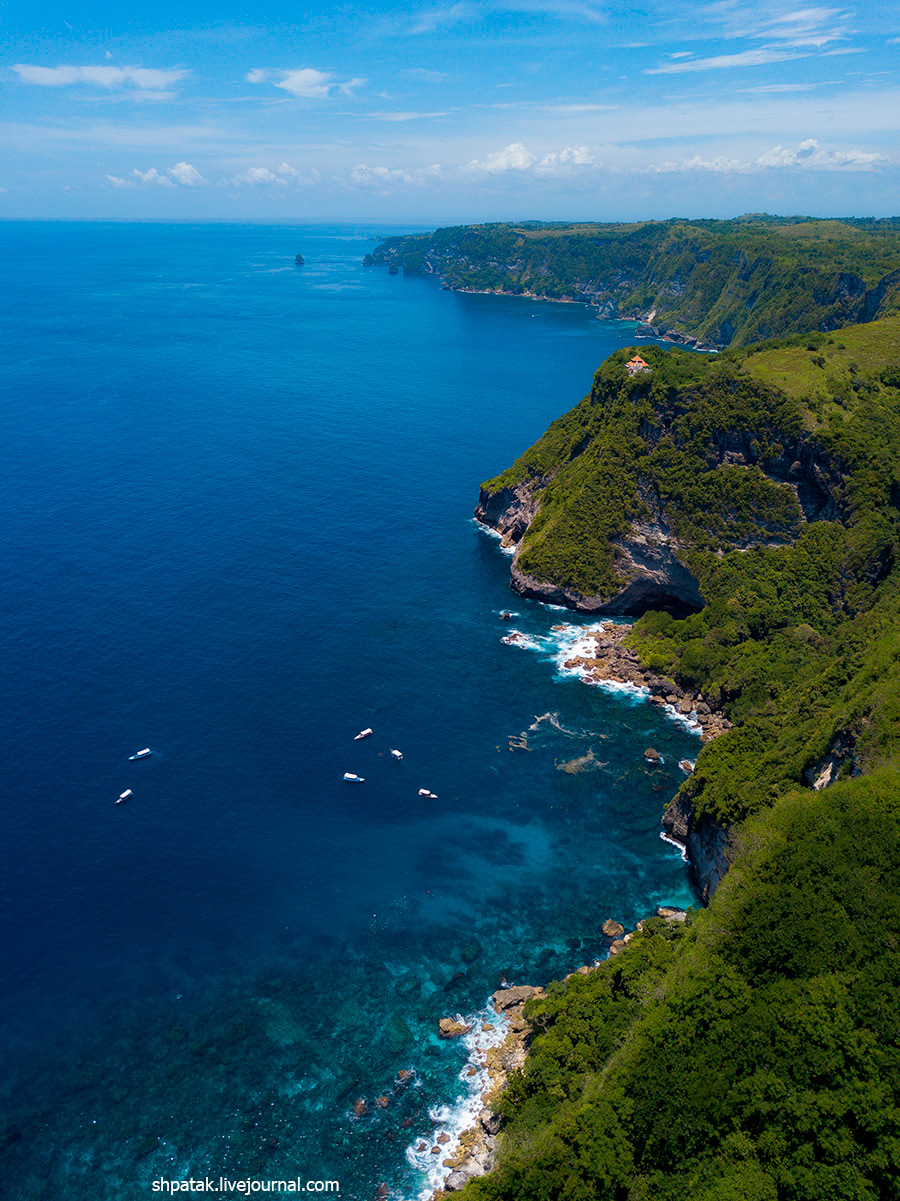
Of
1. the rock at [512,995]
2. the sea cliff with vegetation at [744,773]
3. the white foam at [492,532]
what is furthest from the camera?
the white foam at [492,532]

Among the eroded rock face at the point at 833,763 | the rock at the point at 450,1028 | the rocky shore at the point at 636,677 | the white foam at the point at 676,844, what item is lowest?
the rock at the point at 450,1028

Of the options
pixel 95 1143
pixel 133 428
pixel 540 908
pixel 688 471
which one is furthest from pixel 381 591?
pixel 133 428

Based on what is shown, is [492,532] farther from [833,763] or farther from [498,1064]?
[498,1064]

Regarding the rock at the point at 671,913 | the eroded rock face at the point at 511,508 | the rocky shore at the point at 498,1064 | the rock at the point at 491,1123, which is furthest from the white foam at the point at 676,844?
the eroded rock face at the point at 511,508

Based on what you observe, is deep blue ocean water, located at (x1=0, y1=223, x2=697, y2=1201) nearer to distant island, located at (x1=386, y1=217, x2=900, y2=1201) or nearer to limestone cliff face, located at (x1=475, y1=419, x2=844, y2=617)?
limestone cliff face, located at (x1=475, y1=419, x2=844, y2=617)

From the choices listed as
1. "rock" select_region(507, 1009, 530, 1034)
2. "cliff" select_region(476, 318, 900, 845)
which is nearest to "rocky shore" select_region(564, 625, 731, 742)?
"cliff" select_region(476, 318, 900, 845)

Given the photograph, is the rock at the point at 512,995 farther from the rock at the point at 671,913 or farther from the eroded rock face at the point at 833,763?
Answer: the eroded rock face at the point at 833,763
